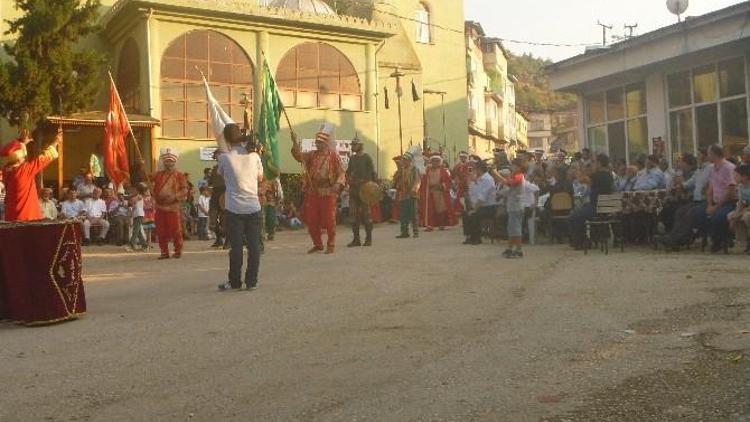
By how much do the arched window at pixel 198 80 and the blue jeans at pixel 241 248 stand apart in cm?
1752

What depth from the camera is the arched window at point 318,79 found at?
29016mm

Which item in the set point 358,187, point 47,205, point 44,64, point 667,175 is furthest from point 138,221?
point 667,175

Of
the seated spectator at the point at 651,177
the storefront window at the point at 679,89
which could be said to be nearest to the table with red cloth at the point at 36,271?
the seated spectator at the point at 651,177

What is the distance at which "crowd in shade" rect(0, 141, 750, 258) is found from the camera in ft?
39.4

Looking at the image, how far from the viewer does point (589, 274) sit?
9.75 metres

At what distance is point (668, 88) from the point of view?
63.1 feet

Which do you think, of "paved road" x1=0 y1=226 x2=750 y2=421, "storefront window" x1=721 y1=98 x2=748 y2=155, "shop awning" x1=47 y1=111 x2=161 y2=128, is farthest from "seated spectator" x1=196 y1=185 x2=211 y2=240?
"storefront window" x1=721 y1=98 x2=748 y2=155

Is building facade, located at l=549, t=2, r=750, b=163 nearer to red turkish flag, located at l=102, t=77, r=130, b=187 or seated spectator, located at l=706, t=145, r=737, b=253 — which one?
seated spectator, located at l=706, t=145, r=737, b=253

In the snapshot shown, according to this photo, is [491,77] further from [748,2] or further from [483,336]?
[483,336]

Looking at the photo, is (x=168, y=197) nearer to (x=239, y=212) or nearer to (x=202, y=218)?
(x=239, y=212)

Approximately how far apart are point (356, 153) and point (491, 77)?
5317 centimetres

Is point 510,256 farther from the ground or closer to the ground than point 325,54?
closer to the ground

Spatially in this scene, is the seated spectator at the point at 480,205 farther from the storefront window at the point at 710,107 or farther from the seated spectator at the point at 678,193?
the storefront window at the point at 710,107

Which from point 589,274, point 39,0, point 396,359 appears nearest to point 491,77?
point 39,0
